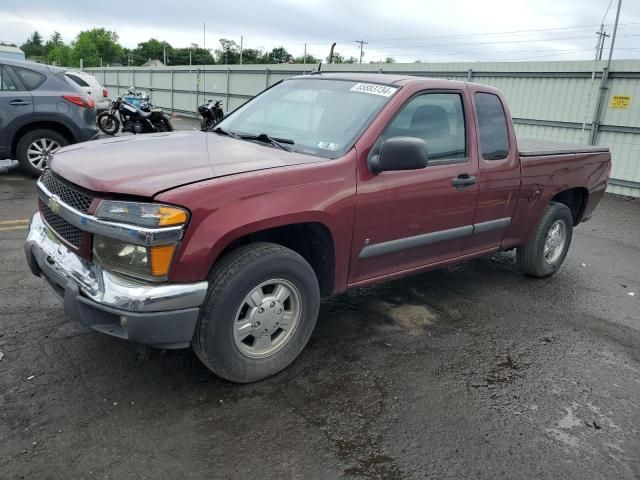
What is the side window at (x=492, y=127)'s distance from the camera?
4.45 metres

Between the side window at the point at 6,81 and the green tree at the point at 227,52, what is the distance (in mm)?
86588

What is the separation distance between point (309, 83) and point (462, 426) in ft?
9.14

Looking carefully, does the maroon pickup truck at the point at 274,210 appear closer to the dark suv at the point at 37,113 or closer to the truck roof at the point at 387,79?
the truck roof at the point at 387,79

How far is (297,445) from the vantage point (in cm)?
270

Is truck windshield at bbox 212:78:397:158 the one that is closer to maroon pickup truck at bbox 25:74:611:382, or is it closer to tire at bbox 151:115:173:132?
maroon pickup truck at bbox 25:74:611:382

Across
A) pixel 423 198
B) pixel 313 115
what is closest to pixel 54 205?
pixel 313 115

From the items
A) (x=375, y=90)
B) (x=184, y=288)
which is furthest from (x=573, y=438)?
(x=375, y=90)

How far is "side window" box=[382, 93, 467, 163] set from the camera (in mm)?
3835

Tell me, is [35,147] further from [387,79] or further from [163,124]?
[387,79]

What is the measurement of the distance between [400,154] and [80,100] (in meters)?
6.78

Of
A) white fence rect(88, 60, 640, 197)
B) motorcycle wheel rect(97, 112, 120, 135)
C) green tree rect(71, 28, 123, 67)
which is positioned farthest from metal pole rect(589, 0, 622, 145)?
green tree rect(71, 28, 123, 67)

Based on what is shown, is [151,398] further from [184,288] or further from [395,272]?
[395,272]

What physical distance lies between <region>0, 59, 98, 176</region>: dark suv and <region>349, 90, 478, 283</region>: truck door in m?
6.20

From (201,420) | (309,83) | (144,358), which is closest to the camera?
(201,420)
